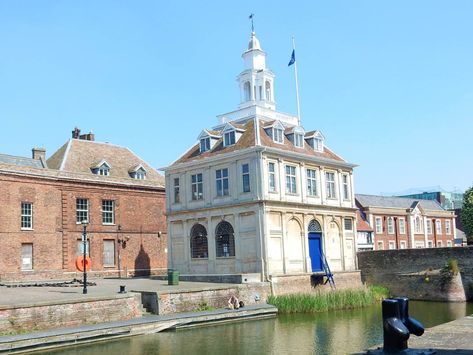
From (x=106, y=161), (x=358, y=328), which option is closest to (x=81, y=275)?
(x=106, y=161)

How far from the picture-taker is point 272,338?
24.1 meters

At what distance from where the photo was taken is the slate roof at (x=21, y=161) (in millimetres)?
42188

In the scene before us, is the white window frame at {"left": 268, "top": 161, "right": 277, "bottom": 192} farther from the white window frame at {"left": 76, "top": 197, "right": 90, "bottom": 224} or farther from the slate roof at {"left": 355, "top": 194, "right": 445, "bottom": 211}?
the slate roof at {"left": 355, "top": 194, "right": 445, "bottom": 211}

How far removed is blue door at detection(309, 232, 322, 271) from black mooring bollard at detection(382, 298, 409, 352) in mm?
25585

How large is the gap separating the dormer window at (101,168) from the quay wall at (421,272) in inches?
827

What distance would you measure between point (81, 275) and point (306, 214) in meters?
16.9

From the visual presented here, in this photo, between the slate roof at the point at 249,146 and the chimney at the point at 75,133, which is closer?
the slate roof at the point at 249,146

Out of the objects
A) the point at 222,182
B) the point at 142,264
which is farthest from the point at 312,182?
the point at 142,264

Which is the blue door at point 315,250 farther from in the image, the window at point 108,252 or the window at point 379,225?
the window at point 379,225

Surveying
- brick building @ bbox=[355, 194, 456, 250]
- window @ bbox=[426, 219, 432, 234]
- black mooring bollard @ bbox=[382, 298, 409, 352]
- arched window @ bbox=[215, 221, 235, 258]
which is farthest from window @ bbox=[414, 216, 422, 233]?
black mooring bollard @ bbox=[382, 298, 409, 352]

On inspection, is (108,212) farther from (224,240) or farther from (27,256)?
(224,240)

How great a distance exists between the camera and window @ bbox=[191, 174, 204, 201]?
40500 mm

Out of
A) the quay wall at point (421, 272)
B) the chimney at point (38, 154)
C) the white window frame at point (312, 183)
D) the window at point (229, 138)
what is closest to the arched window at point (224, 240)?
the window at point (229, 138)

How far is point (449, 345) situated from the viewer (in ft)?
47.2
